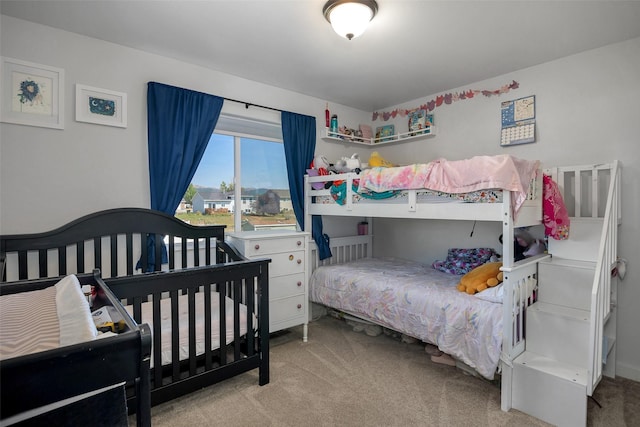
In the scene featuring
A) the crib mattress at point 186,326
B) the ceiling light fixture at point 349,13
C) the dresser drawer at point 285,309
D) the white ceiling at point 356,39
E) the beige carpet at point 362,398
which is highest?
the white ceiling at point 356,39

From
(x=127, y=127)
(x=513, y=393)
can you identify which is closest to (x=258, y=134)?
(x=127, y=127)

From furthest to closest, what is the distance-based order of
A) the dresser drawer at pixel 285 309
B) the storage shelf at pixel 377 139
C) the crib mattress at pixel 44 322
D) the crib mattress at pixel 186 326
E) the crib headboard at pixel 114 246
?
1. the storage shelf at pixel 377 139
2. the dresser drawer at pixel 285 309
3. the crib headboard at pixel 114 246
4. the crib mattress at pixel 186 326
5. the crib mattress at pixel 44 322

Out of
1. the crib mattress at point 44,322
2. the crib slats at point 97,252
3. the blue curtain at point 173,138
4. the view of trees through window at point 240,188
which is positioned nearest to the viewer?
the crib mattress at point 44,322

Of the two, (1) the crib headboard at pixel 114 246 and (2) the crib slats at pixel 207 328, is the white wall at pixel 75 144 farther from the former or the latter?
(2) the crib slats at pixel 207 328

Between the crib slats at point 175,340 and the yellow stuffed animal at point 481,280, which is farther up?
the yellow stuffed animal at point 481,280

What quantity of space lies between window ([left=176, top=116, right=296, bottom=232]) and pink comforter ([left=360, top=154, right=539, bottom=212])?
120 cm

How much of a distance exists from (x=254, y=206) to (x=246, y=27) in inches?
63.2

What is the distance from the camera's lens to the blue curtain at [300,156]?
10.7ft

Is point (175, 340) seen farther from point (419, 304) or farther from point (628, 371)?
point (628, 371)

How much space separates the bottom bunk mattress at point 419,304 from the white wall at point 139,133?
1.01 meters

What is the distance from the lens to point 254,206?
322 centimetres

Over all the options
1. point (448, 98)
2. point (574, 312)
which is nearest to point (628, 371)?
point (574, 312)

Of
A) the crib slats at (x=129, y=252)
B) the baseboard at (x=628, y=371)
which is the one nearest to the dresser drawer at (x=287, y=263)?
the crib slats at (x=129, y=252)

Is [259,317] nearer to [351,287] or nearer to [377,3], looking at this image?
[351,287]
